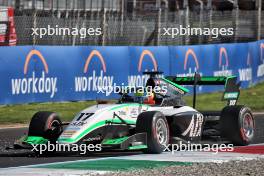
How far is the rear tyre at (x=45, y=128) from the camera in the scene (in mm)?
12212

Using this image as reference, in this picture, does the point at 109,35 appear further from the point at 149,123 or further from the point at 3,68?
the point at 149,123

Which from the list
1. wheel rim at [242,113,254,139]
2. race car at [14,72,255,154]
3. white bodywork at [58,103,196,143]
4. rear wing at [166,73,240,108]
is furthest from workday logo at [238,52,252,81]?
white bodywork at [58,103,196,143]

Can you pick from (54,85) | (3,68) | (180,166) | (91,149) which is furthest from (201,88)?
(180,166)

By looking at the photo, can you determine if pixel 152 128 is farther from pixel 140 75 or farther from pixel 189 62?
pixel 189 62

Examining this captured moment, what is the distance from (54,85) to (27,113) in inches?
68.0

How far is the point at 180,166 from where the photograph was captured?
1033cm

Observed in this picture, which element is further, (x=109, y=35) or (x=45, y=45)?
(x=109, y=35)

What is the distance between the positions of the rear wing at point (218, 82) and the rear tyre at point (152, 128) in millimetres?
1892

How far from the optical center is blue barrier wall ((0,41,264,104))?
63.7 feet

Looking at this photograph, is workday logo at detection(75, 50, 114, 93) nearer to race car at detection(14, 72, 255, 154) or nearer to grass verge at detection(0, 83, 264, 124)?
grass verge at detection(0, 83, 264, 124)
